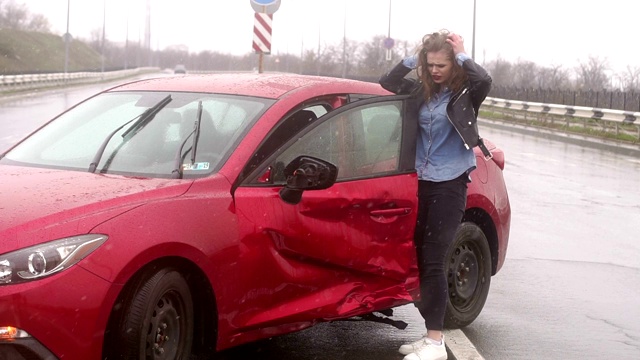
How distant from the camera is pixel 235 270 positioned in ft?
14.9

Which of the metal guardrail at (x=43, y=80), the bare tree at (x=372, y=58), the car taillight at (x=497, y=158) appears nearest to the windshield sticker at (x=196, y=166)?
the car taillight at (x=497, y=158)

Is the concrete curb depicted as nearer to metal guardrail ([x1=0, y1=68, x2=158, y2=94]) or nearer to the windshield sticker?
the windshield sticker

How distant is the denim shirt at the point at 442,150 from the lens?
5.50m

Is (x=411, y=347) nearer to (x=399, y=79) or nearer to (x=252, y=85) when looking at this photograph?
(x=399, y=79)

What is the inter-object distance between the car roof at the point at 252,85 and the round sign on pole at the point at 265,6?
7.15m

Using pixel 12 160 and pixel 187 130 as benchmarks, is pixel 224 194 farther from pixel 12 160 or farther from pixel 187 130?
pixel 12 160

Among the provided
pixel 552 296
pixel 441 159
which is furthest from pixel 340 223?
pixel 552 296

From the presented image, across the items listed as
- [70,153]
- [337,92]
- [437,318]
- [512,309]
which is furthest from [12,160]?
[512,309]

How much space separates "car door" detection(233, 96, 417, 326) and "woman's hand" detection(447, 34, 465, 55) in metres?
0.49

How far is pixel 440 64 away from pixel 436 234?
0.90 m

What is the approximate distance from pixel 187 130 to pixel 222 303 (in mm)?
1016

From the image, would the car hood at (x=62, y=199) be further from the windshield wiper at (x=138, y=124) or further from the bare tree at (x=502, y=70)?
the bare tree at (x=502, y=70)

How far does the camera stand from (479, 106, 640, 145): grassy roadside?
1110 inches

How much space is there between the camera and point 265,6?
1298cm
